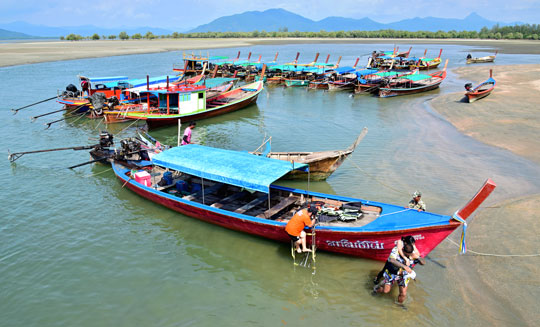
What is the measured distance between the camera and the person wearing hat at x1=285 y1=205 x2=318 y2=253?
912 cm

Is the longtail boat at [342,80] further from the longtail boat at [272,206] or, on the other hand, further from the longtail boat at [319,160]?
the longtail boat at [272,206]

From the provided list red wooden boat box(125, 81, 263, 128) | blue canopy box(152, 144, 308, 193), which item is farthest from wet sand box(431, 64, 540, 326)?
red wooden boat box(125, 81, 263, 128)

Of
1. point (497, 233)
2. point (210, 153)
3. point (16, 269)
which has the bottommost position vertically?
point (16, 269)

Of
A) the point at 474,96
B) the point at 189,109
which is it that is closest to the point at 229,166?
the point at 189,109

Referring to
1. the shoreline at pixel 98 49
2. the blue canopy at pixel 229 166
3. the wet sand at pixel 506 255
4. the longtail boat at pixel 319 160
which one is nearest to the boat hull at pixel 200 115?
the longtail boat at pixel 319 160

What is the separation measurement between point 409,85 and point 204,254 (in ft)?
100

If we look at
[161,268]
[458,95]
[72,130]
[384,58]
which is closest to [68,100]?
[72,130]

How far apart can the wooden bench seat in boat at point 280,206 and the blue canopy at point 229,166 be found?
3.62 ft

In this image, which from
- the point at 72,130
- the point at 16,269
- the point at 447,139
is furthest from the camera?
the point at 72,130

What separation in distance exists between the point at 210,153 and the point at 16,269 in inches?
251

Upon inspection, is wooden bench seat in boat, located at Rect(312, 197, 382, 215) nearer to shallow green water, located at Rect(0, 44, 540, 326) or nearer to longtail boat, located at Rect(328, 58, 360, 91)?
shallow green water, located at Rect(0, 44, 540, 326)

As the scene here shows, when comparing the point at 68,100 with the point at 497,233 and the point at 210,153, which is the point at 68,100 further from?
the point at 497,233

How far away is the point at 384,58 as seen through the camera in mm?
52500

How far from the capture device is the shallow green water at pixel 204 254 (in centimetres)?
810
